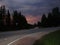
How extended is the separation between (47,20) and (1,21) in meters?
15.1

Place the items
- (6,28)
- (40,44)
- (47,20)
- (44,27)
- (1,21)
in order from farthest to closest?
(44,27) < (1,21) < (6,28) < (47,20) < (40,44)

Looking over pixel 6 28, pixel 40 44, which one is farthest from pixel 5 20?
pixel 40 44

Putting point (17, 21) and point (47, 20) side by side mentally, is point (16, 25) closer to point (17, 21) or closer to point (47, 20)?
point (17, 21)

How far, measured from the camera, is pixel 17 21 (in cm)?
6762

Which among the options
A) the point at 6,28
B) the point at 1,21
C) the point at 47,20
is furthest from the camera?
the point at 1,21

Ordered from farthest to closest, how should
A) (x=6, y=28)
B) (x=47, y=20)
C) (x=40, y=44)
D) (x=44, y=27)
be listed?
(x=44, y=27), (x=6, y=28), (x=47, y=20), (x=40, y=44)

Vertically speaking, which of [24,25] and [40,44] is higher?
[40,44]

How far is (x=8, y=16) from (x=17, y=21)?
2.86m

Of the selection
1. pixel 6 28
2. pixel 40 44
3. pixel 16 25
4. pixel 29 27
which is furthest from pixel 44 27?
pixel 40 44

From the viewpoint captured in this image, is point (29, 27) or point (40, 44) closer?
point (40, 44)

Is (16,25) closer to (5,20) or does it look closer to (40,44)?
(5,20)

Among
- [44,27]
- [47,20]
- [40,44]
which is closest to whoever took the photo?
[40,44]

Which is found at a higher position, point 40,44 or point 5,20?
point 40,44

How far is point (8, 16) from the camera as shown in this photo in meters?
68.5
